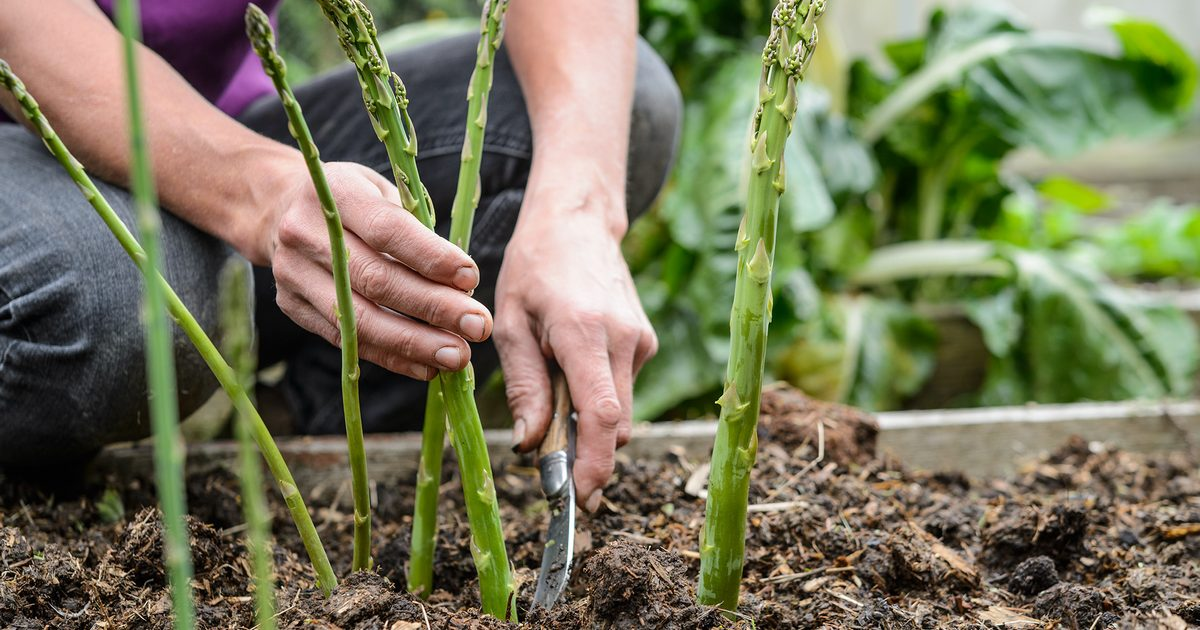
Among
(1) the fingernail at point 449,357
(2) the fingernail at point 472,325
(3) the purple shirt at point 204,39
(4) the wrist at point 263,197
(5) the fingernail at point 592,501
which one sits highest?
(3) the purple shirt at point 204,39

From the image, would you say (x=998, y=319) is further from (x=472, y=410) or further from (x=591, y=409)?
(x=472, y=410)

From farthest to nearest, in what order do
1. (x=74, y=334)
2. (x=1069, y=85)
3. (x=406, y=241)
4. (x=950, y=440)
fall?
(x=1069, y=85), (x=950, y=440), (x=74, y=334), (x=406, y=241)

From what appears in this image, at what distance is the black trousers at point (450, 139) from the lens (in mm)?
1604

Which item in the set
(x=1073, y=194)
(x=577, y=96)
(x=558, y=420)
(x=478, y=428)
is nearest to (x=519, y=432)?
(x=558, y=420)

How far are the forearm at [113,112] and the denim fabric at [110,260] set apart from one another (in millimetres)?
90

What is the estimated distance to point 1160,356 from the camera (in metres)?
2.61

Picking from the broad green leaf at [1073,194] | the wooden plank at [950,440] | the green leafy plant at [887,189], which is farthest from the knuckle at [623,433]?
the broad green leaf at [1073,194]

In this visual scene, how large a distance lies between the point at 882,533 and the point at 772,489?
0.15m

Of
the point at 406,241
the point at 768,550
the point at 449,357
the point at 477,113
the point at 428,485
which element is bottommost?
the point at 768,550

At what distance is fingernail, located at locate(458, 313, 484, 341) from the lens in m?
0.89

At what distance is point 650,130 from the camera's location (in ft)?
5.62

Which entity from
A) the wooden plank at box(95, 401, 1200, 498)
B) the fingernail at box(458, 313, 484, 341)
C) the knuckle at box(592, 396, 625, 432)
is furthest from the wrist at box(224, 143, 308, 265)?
the wooden plank at box(95, 401, 1200, 498)

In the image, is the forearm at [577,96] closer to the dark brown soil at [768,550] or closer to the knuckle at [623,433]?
the knuckle at [623,433]

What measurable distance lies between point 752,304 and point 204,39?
1.09 m
